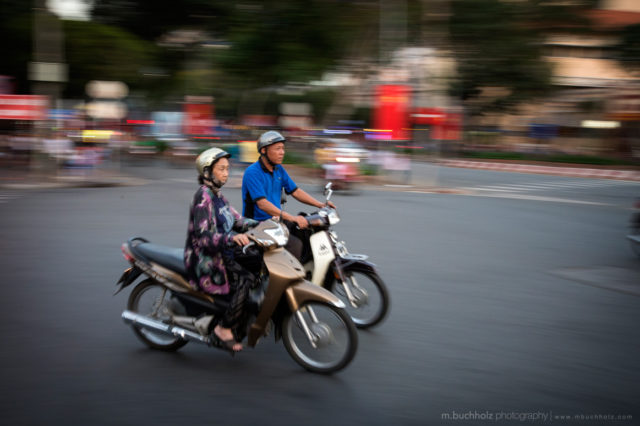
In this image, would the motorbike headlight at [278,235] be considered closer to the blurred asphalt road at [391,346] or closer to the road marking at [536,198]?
the blurred asphalt road at [391,346]

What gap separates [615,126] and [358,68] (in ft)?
67.6

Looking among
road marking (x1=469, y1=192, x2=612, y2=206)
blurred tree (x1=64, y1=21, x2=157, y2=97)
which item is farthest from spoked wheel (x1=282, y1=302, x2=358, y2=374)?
blurred tree (x1=64, y1=21, x2=157, y2=97)

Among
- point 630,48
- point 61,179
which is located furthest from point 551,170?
point 61,179

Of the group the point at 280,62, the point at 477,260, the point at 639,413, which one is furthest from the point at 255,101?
the point at 639,413

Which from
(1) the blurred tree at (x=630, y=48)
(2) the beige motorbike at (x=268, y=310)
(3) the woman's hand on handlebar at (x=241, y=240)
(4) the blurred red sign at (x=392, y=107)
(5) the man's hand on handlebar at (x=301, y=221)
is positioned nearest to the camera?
(3) the woman's hand on handlebar at (x=241, y=240)

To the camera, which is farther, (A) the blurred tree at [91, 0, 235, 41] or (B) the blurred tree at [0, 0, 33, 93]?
(A) the blurred tree at [91, 0, 235, 41]

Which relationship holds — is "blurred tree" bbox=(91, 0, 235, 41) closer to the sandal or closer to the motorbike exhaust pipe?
the motorbike exhaust pipe

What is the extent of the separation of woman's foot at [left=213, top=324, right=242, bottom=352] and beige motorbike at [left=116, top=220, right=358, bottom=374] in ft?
0.24

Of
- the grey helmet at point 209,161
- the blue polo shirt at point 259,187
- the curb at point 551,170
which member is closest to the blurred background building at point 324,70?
the curb at point 551,170

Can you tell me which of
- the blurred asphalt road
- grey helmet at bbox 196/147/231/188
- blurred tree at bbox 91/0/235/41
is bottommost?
the blurred asphalt road

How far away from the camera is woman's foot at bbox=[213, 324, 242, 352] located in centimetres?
397

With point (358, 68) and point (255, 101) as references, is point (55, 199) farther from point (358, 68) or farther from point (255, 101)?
point (255, 101)

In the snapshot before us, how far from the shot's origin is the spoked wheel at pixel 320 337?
3.89 metres

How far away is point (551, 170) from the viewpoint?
29156mm
